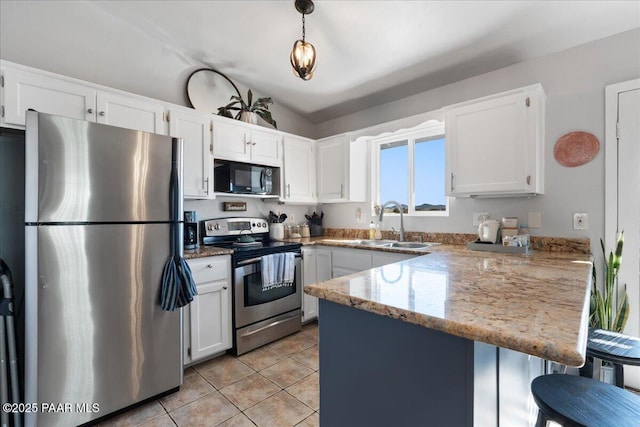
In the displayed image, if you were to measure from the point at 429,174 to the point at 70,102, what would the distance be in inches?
118

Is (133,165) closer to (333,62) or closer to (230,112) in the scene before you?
(230,112)

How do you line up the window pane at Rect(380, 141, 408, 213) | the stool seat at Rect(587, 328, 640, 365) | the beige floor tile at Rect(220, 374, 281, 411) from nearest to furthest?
the stool seat at Rect(587, 328, 640, 365) < the beige floor tile at Rect(220, 374, 281, 411) < the window pane at Rect(380, 141, 408, 213)

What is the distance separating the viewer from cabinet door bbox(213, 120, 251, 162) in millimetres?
2611

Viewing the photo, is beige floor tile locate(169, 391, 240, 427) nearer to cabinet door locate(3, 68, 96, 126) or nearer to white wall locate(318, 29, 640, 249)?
cabinet door locate(3, 68, 96, 126)

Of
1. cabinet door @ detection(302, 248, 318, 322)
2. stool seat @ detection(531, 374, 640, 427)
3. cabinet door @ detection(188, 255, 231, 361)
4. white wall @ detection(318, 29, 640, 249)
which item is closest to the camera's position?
stool seat @ detection(531, 374, 640, 427)

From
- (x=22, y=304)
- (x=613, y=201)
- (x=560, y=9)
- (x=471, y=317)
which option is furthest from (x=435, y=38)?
(x=22, y=304)

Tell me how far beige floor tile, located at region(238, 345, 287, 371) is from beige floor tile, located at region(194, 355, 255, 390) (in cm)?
5

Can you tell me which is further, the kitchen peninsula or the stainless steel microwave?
the stainless steel microwave

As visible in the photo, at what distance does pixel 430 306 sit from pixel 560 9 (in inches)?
84.5

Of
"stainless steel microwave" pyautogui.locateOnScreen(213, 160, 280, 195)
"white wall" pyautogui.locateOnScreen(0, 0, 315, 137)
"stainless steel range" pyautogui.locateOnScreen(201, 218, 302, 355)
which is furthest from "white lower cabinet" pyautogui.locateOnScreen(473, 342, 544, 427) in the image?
"white wall" pyautogui.locateOnScreen(0, 0, 315, 137)

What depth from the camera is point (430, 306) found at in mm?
824

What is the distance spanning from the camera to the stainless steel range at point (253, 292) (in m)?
2.40

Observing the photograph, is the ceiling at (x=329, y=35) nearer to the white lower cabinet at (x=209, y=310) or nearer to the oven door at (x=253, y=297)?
the white lower cabinet at (x=209, y=310)

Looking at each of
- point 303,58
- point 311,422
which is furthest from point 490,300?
point 303,58
